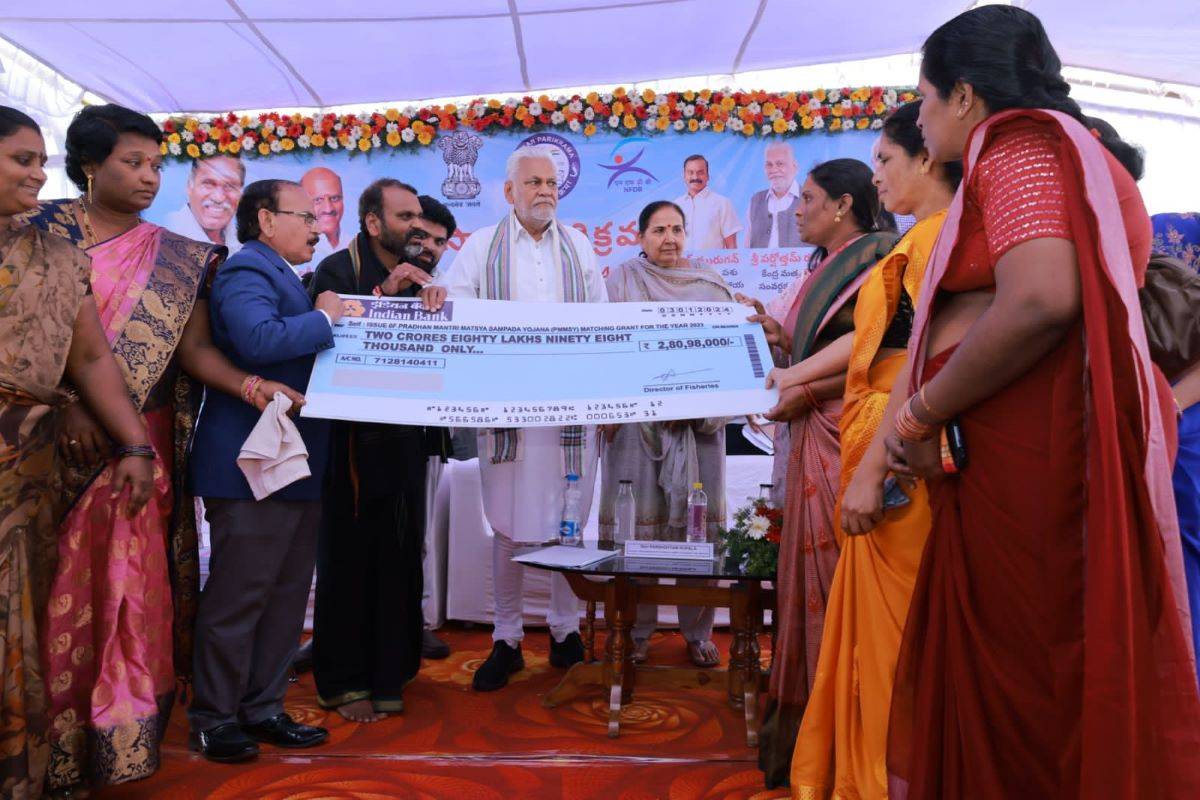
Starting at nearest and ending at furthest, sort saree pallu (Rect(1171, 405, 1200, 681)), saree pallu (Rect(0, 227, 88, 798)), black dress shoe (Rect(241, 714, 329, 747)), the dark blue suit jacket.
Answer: saree pallu (Rect(1171, 405, 1200, 681)) < saree pallu (Rect(0, 227, 88, 798)) < the dark blue suit jacket < black dress shoe (Rect(241, 714, 329, 747))

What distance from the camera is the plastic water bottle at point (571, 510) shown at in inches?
136

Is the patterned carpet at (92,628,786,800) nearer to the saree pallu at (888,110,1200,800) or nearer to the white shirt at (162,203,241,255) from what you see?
the saree pallu at (888,110,1200,800)

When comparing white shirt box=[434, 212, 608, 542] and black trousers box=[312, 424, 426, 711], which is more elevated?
white shirt box=[434, 212, 608, 542]

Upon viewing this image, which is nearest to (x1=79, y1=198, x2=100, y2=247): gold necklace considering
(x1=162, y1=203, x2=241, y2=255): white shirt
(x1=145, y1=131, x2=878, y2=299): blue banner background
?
(x1=145, y1=131, x2=878, y2=299): blue banner background

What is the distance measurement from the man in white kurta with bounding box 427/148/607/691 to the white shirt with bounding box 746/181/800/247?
2.15 metres

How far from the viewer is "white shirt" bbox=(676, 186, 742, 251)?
5.64 meters

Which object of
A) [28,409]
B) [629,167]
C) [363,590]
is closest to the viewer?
[28,409]

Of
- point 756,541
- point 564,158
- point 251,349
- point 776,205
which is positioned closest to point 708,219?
point 776,205

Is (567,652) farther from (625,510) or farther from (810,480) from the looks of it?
(810,480)

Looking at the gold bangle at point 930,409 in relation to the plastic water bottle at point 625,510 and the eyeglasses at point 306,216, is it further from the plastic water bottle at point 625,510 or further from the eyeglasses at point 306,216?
Result: the plastic water bottle at point 625,510

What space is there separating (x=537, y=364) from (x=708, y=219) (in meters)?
3.09

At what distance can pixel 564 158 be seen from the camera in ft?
18.9

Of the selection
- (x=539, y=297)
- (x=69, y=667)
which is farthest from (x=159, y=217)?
(x=69, y=667)

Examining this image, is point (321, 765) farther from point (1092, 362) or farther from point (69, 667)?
point (1092, 362)
